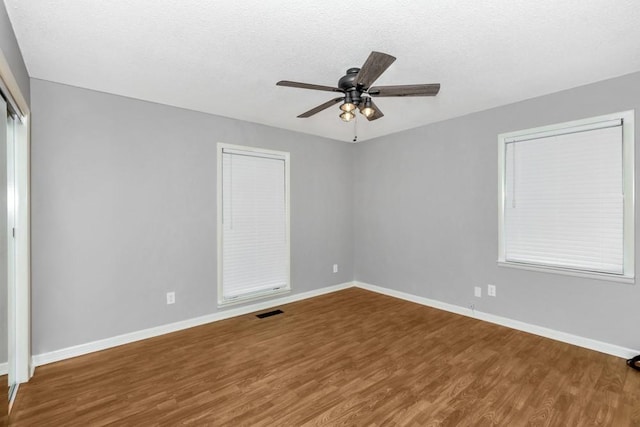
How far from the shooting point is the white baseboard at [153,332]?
2.74m

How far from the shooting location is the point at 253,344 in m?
3.08

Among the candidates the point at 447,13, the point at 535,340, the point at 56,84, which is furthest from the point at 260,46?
the point at 535,340

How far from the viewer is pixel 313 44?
218 centimetres

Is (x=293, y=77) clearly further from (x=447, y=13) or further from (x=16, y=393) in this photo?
(x=16, y=393)

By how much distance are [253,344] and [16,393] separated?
176cm

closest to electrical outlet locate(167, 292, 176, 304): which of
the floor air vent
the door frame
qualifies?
the floor air vent

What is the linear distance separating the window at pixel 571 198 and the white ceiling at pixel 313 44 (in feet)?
1.65

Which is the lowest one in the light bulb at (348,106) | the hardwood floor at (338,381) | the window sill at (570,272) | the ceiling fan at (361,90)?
the hardwood floor at (338,381)

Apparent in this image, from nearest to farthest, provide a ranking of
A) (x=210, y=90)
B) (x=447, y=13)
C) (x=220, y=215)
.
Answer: (x=447, y=13)
(x=210, y=90)
(x=220, y=215)

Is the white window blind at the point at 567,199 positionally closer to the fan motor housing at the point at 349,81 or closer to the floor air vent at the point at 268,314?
the fan motor housing at the point at 349,81

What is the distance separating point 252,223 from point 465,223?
2.74 metres

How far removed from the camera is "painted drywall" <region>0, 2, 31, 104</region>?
5.73 feet

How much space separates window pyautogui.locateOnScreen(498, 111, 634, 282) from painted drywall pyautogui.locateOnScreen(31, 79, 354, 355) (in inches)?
123

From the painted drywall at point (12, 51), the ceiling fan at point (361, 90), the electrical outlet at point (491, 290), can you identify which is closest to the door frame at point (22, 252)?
the painted drywall at point (12, 51)
